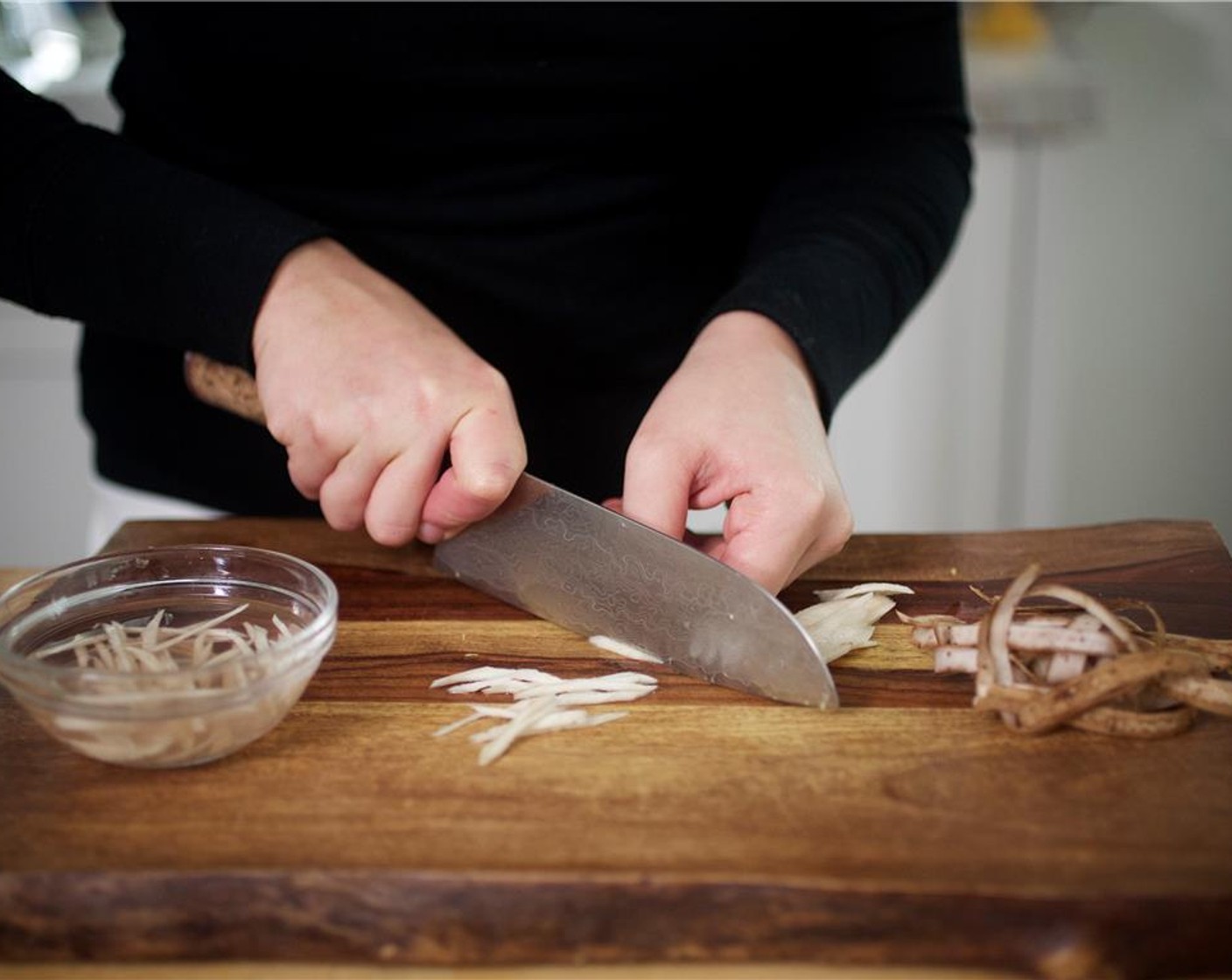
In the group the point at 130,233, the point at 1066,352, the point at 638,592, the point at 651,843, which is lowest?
the point at 651,843

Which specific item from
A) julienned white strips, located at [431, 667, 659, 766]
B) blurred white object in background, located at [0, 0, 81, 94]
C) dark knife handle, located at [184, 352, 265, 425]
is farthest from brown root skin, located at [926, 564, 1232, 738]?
blurred white object in background, located at [0, 0, 81, 94]

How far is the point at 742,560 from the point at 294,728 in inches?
14.7

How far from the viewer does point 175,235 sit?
113 centimetres

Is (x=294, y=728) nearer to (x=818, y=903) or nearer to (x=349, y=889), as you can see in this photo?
(x=349, y=889)

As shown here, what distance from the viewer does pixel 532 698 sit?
0.97 metres

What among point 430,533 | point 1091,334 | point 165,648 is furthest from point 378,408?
point 1091,334

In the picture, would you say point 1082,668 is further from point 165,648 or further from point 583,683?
point 165,648

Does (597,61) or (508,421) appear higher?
(597,61)

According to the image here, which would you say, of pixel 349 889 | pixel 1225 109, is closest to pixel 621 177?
pixel 349 889

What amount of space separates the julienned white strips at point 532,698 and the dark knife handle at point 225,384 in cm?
38

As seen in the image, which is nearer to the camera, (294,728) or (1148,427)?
(294,728)

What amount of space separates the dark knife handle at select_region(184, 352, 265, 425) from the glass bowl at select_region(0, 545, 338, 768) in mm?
199

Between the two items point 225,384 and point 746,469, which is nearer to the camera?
point 746,469

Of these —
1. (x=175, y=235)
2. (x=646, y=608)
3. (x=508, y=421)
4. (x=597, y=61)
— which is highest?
(x=597, y=61)
